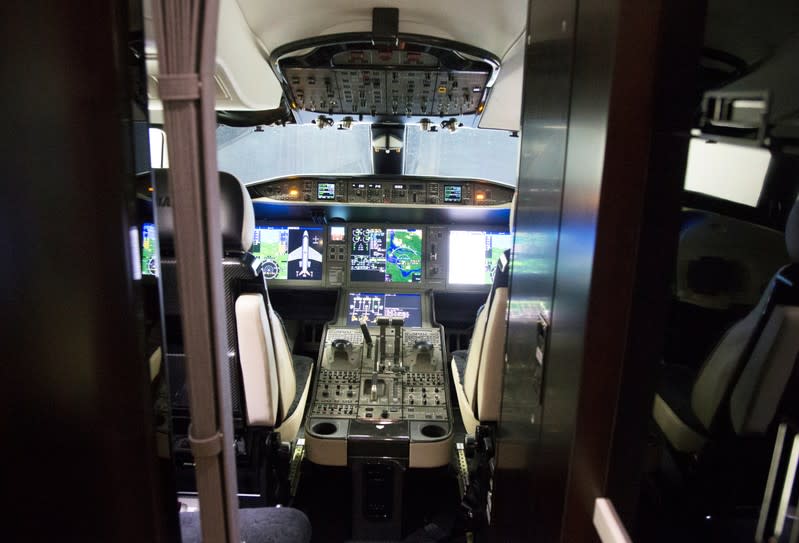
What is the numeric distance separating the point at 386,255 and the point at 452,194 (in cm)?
59

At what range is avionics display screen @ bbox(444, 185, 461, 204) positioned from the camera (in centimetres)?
331

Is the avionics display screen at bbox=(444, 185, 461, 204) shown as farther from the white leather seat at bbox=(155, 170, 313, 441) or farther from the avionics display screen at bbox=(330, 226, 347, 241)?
the white leather seat at bbox=(155, 170, 313, 441)

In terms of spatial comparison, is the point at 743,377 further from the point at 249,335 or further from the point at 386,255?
the point at 386,255

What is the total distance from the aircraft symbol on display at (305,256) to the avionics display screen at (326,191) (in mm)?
261

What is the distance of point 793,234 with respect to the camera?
0.63 m

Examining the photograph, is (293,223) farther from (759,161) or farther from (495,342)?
(759,161)

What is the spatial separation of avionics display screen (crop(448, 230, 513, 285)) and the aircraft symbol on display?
0.90m

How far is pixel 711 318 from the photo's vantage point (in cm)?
78

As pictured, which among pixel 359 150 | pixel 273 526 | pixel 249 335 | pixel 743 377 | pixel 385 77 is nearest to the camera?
pixel 743 377

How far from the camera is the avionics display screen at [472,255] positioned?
11.1 ft

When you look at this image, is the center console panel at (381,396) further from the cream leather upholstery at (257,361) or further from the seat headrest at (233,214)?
the seat headrest at (233,214)

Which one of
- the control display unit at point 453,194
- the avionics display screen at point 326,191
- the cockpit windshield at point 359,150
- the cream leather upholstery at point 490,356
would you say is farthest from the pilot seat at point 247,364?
the cockpit windshield at point 359,150

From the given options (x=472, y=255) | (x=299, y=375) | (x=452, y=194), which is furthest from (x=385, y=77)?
(x=299, y=375)

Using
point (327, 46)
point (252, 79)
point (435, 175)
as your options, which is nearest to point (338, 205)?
point (435, 175)
